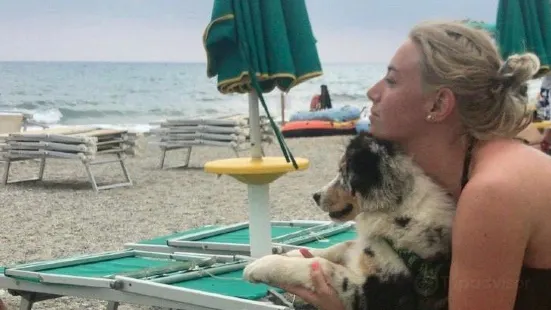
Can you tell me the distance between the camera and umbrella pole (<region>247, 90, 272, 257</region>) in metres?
3.78

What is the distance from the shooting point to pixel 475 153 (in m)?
2.16

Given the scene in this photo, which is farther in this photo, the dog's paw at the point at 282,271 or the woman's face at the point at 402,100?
the dog's paw at the point at 282,271

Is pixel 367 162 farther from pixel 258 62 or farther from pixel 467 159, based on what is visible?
pixel 258 62

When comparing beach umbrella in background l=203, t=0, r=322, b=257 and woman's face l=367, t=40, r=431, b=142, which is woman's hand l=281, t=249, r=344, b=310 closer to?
woman's face l=367, t=40, r=431, b=142

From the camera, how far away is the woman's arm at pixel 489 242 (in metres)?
1.97

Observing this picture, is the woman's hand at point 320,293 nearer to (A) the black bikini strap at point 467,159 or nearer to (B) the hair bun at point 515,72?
(A) the black bikini strap at point 467,159

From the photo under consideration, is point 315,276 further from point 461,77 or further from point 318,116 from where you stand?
point 318,116

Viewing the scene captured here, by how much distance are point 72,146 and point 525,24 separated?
6024 mm

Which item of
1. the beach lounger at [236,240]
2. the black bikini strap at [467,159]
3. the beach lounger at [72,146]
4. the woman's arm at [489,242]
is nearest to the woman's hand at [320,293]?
the woman's arm at [489,242]

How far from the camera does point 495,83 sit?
212 centimetres

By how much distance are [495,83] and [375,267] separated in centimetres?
60

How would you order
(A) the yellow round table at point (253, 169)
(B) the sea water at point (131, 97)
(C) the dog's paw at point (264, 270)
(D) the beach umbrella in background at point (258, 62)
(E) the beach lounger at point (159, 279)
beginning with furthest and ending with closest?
1. (B) the sea water at point (131, 97)
2. (D) the beach umbrella in background at point (258, 62)
3. (A) the yellow round table at point (253, 169)
4. (E) the beach lounger at point (159, 279)
5. (C) the dog's paw at point (264, 270)

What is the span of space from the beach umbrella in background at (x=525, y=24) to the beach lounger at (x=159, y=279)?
10.2ft

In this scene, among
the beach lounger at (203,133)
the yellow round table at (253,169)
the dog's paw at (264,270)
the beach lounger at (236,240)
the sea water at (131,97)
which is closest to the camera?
the dog's paw at (264,270)
